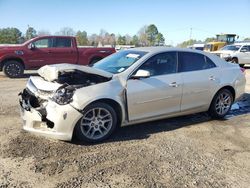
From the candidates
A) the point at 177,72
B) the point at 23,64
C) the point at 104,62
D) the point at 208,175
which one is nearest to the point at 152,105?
the point at 177,72

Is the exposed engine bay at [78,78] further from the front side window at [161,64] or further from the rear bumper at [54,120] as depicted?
the front side window at [161,64]

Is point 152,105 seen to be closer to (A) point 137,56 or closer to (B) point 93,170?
(A) point 137,56

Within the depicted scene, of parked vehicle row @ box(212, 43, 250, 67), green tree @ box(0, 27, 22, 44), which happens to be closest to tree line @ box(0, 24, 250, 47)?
green tree @ box(0, 27, 22, 44)

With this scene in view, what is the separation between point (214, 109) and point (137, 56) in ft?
6.81

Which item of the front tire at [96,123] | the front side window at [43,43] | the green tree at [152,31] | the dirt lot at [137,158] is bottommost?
the dirt lot at [137,158]

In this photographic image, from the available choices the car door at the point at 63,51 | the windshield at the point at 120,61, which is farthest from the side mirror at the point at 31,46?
the windshield at the point at 120,61

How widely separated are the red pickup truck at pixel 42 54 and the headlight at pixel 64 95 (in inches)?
359

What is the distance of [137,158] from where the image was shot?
4.30m

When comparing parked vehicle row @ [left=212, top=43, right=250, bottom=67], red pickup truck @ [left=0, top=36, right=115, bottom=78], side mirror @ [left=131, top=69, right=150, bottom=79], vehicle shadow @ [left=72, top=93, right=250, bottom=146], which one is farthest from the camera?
parked vehicle row @ [left=212, top=43, right=250, bottom=67]

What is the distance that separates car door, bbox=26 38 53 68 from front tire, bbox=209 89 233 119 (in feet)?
29.3

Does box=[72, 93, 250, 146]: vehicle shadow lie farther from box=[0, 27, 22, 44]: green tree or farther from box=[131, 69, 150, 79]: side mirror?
box=[0, 27, 22, 44]: green tree

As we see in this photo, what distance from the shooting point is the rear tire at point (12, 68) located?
507 inches

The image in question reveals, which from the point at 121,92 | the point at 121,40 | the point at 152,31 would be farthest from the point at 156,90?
the point at 152,31

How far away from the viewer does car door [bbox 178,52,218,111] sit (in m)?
5.75
